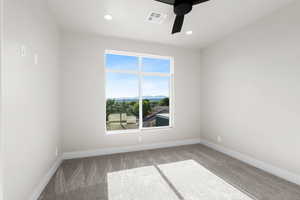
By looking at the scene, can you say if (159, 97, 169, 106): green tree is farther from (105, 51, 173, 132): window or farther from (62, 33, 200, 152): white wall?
(62, 33, 200, 152): white wall

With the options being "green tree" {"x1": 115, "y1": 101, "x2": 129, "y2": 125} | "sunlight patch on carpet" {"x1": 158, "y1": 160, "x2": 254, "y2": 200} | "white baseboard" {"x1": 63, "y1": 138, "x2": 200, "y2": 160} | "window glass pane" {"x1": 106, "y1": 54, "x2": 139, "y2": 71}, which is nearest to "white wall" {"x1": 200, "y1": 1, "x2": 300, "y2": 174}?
"white baseboard" {"x1": 63, "y1": 138, "x2": 200, "y2": 160}

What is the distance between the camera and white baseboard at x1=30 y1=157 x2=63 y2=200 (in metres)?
1.75

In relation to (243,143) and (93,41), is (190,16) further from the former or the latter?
(243,143)

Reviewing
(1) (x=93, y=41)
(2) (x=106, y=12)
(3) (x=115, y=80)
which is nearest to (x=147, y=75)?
(3) (x=115, y=80)

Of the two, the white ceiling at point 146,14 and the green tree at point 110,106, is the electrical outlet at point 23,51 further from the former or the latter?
the green tree at point 110,106

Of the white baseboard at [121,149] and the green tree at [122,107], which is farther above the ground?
the green tree at [122,107]

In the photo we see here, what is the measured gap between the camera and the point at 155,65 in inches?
152

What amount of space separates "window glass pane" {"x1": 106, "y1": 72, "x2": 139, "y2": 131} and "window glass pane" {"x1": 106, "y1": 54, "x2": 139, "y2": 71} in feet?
0.60

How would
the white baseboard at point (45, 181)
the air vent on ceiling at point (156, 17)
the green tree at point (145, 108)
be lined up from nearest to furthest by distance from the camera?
the white baseboard at point (45, 181)
the air vent on ceiling at point (156, 17)
the green tree at point (145, 108)

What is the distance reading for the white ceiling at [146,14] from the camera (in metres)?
2.17

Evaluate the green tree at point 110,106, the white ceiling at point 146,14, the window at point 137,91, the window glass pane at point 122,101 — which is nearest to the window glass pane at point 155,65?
the window at point 137,91

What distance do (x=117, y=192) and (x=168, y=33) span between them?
316cm

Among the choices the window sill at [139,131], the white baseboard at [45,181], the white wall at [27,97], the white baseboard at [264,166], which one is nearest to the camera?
the white wall at [27,97]

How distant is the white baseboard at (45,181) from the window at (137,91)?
1.22 m
